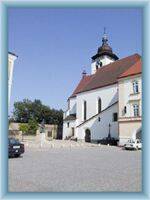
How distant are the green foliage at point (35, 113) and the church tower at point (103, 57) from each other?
63.4 feet

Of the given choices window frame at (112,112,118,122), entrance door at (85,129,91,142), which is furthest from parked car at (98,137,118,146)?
entrance door at (85,129,91,142)

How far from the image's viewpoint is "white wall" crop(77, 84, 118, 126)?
4812 cm

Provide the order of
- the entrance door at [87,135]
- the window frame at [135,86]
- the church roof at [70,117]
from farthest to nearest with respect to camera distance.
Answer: the church roof at [70,117], the entrance door at [87,135], the window frame at [135,86]

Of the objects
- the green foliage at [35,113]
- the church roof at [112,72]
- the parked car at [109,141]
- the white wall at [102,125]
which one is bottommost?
the parked car at [109,141]

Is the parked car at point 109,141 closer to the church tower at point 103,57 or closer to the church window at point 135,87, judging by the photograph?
the church window at point 135,87

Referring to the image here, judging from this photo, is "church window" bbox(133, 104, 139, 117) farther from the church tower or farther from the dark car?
the church tower

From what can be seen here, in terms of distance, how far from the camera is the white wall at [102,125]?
4512 cm

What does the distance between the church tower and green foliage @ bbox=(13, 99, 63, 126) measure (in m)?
19.3

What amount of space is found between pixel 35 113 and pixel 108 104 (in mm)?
36062

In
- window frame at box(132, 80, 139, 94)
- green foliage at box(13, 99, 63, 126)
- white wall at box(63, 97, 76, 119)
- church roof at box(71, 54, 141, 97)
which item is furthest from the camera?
green foliage at box(13, 99, 63, 126)

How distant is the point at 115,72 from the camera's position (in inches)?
2024

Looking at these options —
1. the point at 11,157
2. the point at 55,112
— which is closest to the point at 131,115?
the point at 11,157

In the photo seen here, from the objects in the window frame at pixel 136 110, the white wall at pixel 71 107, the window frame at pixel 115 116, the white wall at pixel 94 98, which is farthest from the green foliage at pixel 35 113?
the window frame at pixel 136 110

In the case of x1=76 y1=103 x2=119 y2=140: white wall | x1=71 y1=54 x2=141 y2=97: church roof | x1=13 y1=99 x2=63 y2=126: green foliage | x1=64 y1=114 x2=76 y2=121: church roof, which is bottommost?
x1=76 y1=103 x2=119 y2=140: white wall
